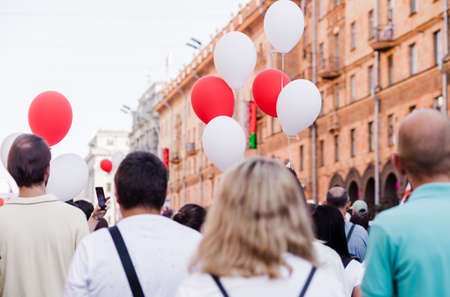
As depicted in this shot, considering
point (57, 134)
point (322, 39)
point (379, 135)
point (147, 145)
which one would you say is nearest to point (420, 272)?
point (57, 134)

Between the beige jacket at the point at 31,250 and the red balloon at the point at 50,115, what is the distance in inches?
196

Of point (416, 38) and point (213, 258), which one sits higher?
point (416, 38)

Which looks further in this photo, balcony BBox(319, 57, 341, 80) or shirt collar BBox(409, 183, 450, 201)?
balcony BBox(319, 57, 341, 80)

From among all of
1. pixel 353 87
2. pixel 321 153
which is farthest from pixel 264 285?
pixel 321 153

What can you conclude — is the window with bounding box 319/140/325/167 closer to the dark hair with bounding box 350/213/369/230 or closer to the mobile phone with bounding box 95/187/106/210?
the dark hair with bounding box 350/213/369/230

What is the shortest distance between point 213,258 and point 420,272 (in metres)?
0.90

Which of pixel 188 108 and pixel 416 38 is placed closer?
pixel 416 38

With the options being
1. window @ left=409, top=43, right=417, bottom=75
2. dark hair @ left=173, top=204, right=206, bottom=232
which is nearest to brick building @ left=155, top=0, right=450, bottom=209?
window @ left=409, top=43, right=417, bottom=75

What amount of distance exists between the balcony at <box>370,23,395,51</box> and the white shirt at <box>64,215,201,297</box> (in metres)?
29.6

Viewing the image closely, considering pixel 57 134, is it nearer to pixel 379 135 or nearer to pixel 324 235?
pixel 324 235

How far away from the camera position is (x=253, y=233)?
2.88 metres

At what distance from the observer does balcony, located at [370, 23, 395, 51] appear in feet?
106

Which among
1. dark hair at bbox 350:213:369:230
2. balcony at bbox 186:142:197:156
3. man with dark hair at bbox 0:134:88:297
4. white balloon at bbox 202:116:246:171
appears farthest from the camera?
balcony at bbox 186:142:197:156

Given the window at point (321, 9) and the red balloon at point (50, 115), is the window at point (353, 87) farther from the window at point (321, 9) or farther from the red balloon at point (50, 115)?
the red balloon at point (50, 115)
